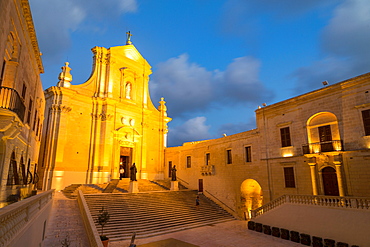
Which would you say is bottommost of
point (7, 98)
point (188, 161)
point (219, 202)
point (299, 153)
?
point (219, 202)

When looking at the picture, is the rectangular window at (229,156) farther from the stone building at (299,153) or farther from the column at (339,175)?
the column at (339,175)

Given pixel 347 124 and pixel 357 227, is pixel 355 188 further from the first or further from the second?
pixel 347 124

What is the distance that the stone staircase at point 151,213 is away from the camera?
1458cm

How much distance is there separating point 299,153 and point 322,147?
188cm

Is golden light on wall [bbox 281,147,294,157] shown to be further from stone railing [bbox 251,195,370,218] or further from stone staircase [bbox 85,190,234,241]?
stone staircase [bbox 85,190,234,241]

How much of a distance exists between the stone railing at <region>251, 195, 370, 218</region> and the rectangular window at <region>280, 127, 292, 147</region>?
14.8 ft

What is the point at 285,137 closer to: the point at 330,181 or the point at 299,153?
the point at 299,153

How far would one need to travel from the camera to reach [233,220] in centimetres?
2036

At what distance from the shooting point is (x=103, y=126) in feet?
84.7

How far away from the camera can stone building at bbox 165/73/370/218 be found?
14680 mm

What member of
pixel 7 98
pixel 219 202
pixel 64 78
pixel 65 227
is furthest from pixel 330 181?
pixel 64 78

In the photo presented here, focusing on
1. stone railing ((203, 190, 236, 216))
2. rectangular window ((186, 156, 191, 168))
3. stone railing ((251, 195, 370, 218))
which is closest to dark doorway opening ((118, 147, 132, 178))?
rectangular window ((186, 156, 191, 168))

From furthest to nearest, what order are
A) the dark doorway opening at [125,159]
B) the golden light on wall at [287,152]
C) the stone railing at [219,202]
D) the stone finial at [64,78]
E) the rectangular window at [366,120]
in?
the dark doorway opening at [125,159] < the stone finial at [64,78] < the stone railing at [219,202] < the golden light on wall at [287,152] < the rectangular window at [366,120]

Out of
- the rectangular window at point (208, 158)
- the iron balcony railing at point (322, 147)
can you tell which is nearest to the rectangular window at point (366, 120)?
the iron balcony railing at point (322, 147)
